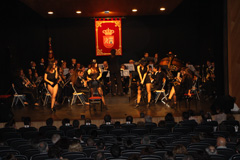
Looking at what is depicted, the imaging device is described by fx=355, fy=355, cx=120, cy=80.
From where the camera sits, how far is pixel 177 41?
21.3 m

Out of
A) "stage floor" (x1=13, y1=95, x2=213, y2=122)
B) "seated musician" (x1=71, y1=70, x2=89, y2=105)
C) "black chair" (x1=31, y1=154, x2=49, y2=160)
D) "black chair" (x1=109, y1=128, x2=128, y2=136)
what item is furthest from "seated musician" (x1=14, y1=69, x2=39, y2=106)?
"black chair" (x1=31, y1=154, x2=49, y2=160)

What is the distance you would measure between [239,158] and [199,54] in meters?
15.6

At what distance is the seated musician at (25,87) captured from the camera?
14.0 m

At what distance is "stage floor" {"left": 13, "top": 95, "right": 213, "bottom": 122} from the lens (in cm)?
1206

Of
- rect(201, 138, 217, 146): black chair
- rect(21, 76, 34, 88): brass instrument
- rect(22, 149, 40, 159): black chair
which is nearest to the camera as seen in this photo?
rect(22, 149, 40, 159): black chair

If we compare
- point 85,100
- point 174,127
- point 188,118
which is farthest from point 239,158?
point 85,100

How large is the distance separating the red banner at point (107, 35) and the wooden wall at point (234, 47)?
28.8 feet

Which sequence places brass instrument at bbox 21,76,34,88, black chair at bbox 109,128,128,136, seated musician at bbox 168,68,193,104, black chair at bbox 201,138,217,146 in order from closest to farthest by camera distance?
black chair at bbox 201,138,217,146 < black chair at bbox 109,128,128,136 < seated musician at bbox 168,68,193,104 < brass instrument at bbox 21,76,34,88

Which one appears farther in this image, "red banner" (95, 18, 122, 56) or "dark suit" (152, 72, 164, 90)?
"red banner" (95, 18, 122, 56)

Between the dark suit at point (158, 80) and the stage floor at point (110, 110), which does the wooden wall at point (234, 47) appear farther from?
the dark suit at point (158, 80)

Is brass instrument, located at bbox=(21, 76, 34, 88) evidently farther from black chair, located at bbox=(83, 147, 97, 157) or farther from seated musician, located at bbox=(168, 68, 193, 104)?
black chair, located at bbox=(83, 147, 97, 157)

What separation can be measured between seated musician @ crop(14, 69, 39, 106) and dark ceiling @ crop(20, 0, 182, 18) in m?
3.35

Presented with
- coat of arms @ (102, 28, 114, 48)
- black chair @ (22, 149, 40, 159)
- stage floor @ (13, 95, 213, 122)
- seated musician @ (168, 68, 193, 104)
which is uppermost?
coat of arms @ (102, 28, 114, 48)

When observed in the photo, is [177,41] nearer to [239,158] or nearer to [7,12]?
[7,12]
